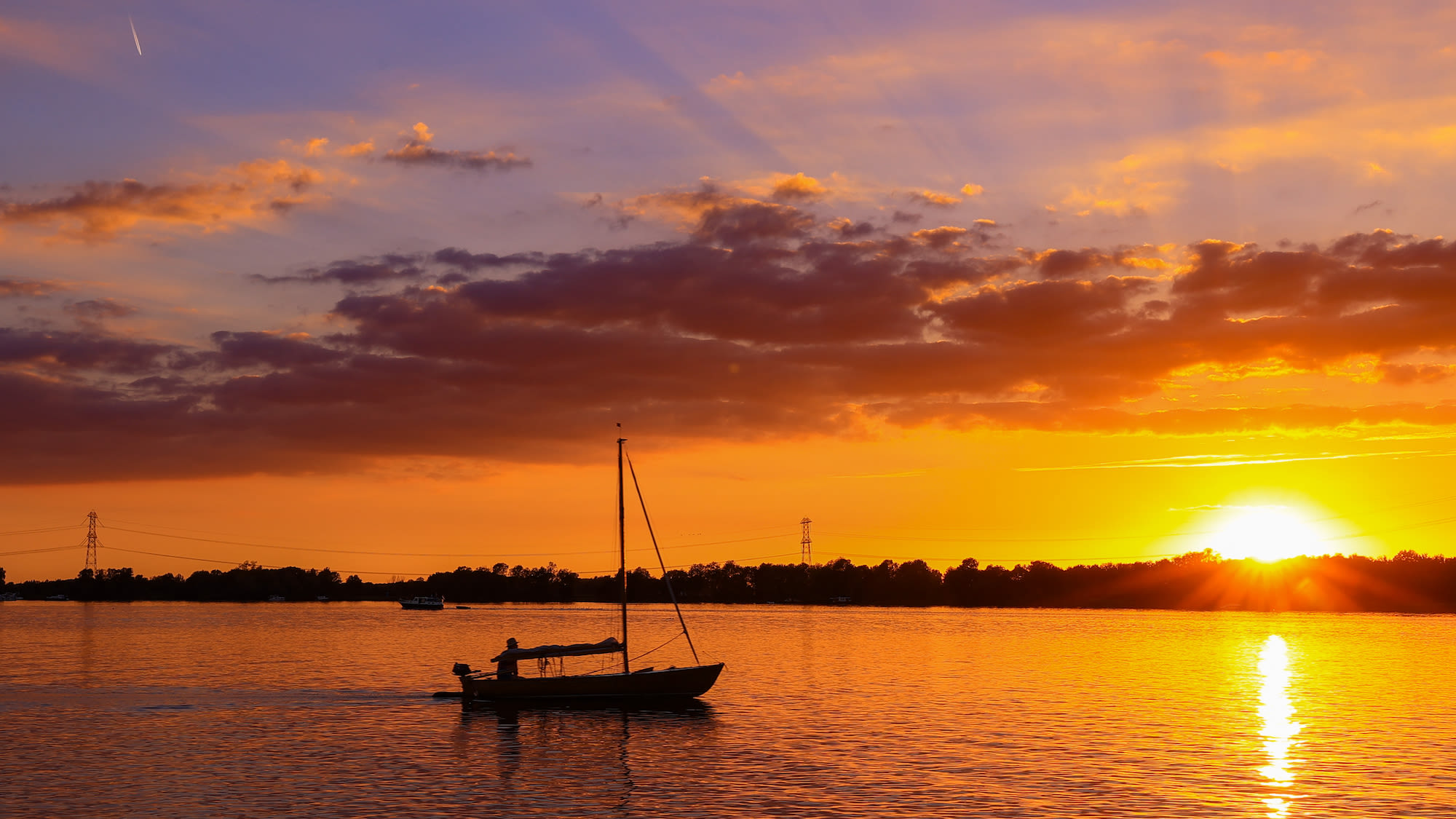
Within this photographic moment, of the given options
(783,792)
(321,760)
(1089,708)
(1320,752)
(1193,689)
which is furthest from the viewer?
(1193,689)

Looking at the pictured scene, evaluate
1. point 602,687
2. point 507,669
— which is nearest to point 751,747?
point 602,687

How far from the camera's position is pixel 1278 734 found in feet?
285

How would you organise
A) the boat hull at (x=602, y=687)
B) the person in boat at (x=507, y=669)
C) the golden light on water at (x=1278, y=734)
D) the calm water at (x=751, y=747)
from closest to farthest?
1. the calm water at (x=751, y=747)
2. the golden light on water at (x=1278, y=734)
3. the boat hull at (x=602, y=687)
4. the person in boat at (x=507, y=669)

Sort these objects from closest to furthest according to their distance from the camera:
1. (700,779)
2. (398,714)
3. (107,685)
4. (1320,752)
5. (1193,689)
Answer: (700,779) < (1320,752) < (398,714) < (107,685) < (1193,689)

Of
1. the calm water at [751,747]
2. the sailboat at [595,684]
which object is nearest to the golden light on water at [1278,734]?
the calm water at [751,747]

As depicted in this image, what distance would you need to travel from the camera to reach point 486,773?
6656 centimetres

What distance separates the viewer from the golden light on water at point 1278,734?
198 ft

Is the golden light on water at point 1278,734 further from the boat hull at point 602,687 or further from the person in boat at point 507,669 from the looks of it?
the person in boat at point 507,669

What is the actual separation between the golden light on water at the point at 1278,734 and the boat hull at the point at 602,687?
4194 centimetres

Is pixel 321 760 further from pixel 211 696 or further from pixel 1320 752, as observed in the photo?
pixel 1320 752

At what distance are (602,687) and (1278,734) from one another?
2048 inches

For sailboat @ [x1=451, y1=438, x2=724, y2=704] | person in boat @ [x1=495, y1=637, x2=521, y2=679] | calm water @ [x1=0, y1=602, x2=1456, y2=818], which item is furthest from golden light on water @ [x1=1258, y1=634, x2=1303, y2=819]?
person in boat @ [x1=495, y1=637, x2=521, y2=679]

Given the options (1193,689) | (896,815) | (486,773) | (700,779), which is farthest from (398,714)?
(1193,689)

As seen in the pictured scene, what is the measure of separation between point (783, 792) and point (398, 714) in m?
45.7
